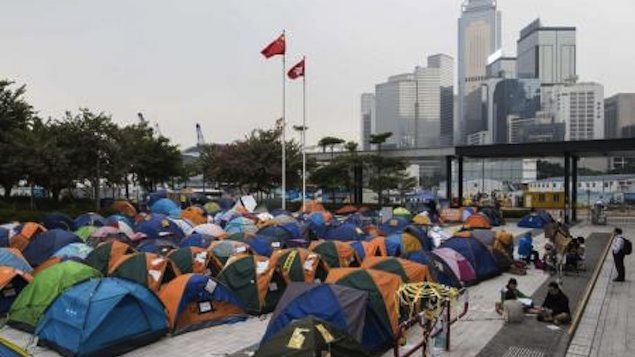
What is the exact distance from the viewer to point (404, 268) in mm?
11984

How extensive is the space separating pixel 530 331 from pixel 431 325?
3521 millimetres

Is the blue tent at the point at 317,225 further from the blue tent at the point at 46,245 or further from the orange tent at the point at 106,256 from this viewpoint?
the orange tent at the point at 106,256

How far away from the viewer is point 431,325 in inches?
357

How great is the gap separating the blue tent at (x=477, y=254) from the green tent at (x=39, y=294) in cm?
1017

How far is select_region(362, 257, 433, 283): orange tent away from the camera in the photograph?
467 inches

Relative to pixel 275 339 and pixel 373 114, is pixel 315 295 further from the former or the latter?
pixel 373 114

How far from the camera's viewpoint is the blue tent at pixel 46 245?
17.5m

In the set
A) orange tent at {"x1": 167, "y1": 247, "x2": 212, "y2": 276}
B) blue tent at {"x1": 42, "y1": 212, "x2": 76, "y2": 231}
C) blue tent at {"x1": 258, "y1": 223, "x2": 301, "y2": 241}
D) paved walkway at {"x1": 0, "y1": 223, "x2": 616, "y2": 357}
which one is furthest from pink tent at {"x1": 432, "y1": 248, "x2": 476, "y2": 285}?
blue tent at {"x1": 42, "y1": 212, "x2": 76, "y2": 231}

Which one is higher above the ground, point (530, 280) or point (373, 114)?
point (373, 114)

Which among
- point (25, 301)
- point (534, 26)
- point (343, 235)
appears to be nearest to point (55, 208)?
point (343, 235)

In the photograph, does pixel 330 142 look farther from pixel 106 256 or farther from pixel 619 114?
pixel 619 114

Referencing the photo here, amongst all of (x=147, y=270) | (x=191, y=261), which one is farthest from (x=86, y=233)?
(x=147, y=270)

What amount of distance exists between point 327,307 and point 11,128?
31.0 metres

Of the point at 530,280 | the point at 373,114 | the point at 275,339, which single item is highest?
the point at 373,114
